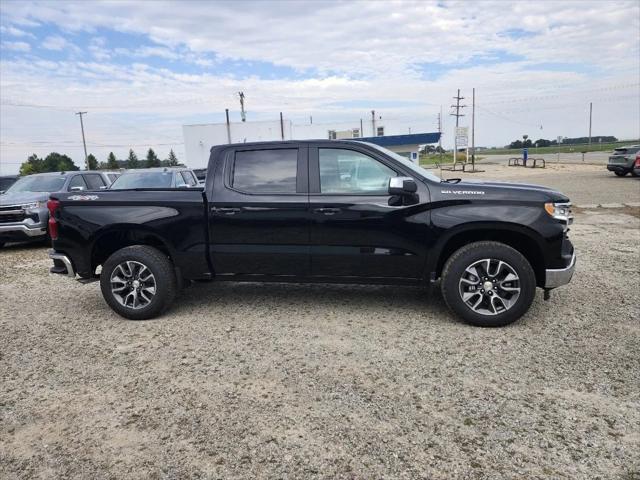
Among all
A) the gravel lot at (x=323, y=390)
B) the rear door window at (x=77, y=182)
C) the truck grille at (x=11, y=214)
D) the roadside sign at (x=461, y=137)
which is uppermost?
the roadside sign at (x=461, y=137)

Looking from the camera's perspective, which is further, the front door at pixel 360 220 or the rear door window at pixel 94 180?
the rear door window at pixel 94 180

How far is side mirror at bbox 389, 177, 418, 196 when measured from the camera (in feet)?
14.5

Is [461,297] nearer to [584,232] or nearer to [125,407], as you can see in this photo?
[125,407]

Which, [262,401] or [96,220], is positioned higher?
[96,220]

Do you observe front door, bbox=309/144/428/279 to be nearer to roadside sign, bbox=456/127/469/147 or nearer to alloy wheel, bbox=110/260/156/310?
alloy wheel, bbox=110/260/156/310

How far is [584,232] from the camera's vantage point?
32.1 ft

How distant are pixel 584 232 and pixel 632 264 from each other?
311cm

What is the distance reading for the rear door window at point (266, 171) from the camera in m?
4.88

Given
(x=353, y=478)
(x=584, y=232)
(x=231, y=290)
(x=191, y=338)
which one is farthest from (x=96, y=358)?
(x=584, y=232)

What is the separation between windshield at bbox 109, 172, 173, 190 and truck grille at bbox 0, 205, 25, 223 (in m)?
1.84

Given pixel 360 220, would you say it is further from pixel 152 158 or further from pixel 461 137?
pixel 152 158

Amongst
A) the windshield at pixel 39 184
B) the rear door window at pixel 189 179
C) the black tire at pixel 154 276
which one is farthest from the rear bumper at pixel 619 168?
Result: the black tire at pixel 154 276

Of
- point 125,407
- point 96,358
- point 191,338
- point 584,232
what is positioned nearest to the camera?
point 125,407

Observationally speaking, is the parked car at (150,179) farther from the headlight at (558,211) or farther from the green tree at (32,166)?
the green tree at (32,166)
